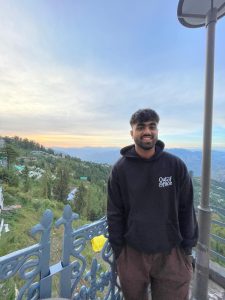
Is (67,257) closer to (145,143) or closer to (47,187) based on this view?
(145,143)

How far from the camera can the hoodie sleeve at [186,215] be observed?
183 cm

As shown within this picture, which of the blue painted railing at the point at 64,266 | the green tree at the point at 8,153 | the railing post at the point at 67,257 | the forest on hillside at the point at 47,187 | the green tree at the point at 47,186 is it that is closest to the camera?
the blue painted railing at the point at 64,266

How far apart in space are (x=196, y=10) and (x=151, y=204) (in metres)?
2.22

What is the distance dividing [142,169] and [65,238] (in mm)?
788

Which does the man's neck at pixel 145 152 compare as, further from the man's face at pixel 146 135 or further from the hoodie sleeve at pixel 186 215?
the hoodie sleeve at pixel 186 215

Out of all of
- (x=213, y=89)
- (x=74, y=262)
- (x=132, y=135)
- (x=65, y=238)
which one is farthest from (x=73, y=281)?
(x=213, y=89)

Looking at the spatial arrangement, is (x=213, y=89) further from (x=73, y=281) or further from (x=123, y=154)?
(x=73, y=281)

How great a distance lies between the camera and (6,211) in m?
21.5

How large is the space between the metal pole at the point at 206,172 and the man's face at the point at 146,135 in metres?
0.90

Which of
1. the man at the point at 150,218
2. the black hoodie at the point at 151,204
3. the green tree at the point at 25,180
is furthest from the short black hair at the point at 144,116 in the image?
the green tree at the point at 25,180

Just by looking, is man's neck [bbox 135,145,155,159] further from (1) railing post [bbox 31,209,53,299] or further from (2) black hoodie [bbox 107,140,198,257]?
(1) railing post [bbox 31,209,53,299]

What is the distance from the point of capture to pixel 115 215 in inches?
70.9

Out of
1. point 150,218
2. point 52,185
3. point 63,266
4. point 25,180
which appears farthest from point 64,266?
point 25,180

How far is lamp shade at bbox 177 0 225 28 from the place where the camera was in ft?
7.79
